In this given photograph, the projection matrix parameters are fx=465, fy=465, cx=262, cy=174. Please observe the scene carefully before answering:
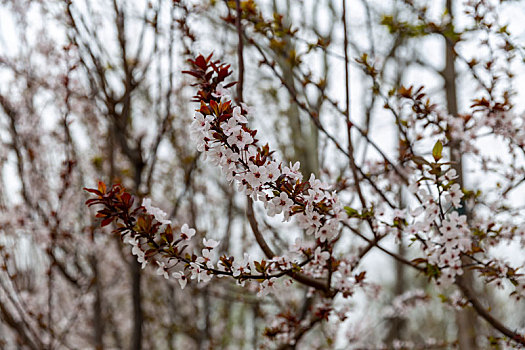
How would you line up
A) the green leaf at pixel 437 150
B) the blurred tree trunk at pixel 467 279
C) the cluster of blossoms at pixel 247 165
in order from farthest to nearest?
the blurred tree trunk at pixel 467 279
the green leaf at pixel 437 150
the cluster of blossoms at pixel 247 165

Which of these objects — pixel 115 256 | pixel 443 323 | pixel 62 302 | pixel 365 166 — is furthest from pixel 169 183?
pixel 443 323

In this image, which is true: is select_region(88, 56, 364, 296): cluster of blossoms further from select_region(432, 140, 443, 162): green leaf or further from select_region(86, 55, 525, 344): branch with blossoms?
select_region(432, 140, 443, 162): green leaf

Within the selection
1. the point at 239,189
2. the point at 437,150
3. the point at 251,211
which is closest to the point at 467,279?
the point at 437,150

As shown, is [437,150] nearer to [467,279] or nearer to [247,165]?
[247,165]

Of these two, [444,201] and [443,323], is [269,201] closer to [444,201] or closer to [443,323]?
[444,201]

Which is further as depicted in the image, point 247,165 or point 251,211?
point 251,211

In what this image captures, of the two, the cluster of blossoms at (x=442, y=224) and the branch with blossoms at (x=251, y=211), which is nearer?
the branch with blossoms at (x=251, y=211)

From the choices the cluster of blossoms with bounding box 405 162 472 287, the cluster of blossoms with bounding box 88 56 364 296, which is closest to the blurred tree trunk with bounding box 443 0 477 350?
the cluster of blossoms with bounding box 405 162 472 287

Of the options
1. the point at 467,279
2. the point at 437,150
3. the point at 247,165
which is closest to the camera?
the point at 247,165

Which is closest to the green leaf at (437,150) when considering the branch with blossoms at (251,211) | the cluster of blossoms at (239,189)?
the branch with blossoms at (251,211)

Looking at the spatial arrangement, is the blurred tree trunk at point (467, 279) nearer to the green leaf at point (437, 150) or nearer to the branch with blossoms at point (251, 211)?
the branch with blossoms at point (251, 211)

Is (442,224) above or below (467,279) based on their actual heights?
below

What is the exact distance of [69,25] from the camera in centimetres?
256

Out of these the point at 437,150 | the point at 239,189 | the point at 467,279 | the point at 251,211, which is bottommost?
the point at 239,189
